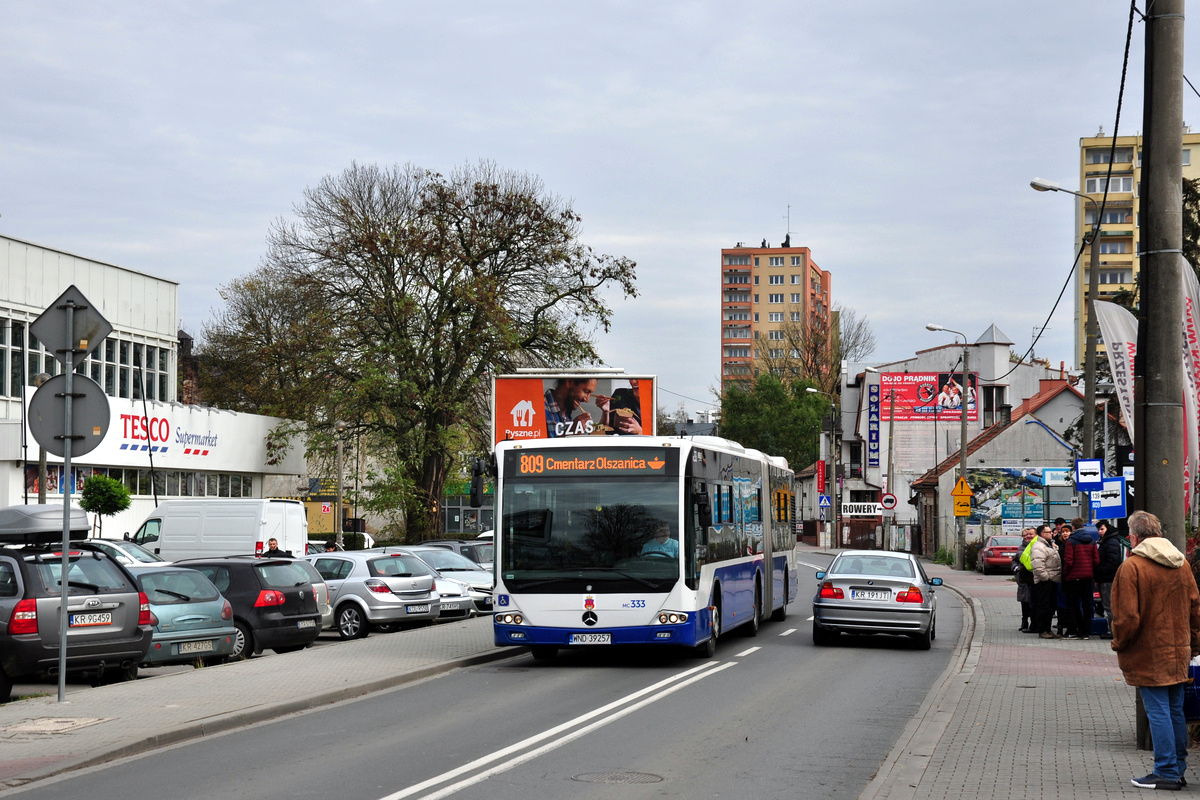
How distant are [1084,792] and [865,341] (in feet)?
304

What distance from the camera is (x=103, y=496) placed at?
31797 mm

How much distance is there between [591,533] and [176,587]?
5215mm

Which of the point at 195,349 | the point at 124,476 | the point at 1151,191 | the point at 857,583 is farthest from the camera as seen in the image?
the point at 195,349

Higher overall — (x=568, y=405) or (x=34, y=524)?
(x=568, y=405)

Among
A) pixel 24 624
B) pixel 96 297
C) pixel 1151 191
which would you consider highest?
pixel 96 297

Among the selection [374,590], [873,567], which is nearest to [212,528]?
[374,590]

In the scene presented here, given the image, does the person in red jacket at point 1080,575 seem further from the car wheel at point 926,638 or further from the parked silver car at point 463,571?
the parked silver car at point 463,571

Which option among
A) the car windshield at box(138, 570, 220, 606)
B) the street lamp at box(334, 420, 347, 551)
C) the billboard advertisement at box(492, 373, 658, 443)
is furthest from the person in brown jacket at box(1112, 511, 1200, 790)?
the street lamp at box(334, 420, 347, 551)

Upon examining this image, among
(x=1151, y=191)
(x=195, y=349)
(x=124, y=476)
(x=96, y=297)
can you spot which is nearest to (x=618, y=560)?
(x=1151, y=191)

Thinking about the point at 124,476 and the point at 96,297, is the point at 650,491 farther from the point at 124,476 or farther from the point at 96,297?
the point at 96,297

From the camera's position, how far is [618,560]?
52.7ft

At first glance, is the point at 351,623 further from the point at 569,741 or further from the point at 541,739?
the point at 569,741

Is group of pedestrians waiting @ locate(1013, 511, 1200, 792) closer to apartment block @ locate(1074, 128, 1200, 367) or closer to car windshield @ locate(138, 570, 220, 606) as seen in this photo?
car windshield @ locate(138, 570, 220, 606)

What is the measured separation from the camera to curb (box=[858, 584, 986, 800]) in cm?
839
